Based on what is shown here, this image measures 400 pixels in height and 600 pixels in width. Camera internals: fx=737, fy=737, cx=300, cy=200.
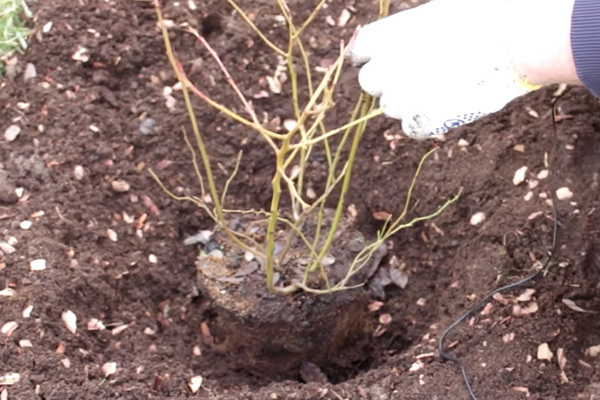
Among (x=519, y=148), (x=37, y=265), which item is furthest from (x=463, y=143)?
(x=37, y=265)

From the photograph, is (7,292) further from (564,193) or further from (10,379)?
(564,193)

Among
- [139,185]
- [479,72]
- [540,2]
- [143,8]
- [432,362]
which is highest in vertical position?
[540,2]

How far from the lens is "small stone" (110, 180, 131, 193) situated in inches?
86.7

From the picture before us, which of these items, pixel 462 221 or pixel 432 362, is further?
pixel 462 221

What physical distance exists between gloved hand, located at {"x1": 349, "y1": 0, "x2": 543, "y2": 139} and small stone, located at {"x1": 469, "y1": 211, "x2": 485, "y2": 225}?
0.59 m

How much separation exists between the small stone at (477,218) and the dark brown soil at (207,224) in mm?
33

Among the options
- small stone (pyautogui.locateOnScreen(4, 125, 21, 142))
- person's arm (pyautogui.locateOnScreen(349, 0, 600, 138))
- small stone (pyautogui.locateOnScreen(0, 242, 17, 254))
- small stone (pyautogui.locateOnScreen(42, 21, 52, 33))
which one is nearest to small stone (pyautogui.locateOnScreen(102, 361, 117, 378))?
small stone (pyautogui.locateOnScreen(0, 242, 17, 254))

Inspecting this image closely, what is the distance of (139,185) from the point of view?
2246 mm

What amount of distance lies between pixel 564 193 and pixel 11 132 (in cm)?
160

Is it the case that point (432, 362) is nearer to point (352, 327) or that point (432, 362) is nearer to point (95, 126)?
point (352, 327)

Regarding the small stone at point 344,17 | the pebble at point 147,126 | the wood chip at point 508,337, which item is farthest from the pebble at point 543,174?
the pebble at point 147,126

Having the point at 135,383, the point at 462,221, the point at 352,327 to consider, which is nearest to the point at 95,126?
the point at 135,383

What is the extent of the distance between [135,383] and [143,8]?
4.23 feet

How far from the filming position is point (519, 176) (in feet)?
6.93
